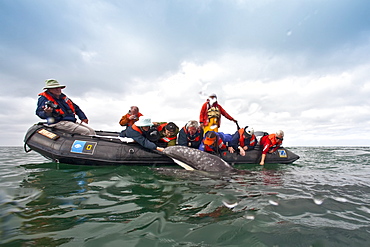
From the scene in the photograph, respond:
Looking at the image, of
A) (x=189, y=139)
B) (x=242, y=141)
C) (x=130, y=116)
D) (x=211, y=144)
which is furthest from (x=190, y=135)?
(x=130, y=116)

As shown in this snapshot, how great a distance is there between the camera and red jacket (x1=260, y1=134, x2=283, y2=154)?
8.13m

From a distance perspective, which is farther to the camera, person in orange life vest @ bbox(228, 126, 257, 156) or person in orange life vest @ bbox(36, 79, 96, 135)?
person in orange life vest @ bbox(228, 126, 257, 156)

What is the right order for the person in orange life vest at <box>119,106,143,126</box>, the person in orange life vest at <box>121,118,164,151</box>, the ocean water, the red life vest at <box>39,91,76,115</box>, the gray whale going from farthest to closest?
1. the person in orange life vest at <box>119,106,143,126</box>
2. the red life vest at <box>39,91,76,115</box>
3. the person in orange life vest at <box>121,118,164,151</box>
4. the gray whale
5. the ocean water

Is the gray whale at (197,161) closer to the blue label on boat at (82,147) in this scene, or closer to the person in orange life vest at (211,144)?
the person in orange life vest at (211,144)

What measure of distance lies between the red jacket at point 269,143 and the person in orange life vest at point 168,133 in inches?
155

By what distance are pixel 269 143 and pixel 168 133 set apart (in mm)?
4425

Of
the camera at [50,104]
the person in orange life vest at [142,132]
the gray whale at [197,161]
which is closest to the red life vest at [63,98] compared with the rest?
the camera at [50,104]

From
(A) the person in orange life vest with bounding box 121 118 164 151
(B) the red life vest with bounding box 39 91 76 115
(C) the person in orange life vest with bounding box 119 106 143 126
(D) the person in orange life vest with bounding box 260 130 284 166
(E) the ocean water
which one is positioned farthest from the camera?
(C) the person in orange life vest with bounding box 119 106 143 126

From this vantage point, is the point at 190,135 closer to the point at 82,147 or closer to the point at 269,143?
the point at 269,143

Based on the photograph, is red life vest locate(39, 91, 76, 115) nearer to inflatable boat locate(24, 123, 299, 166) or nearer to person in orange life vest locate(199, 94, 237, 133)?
inflatable boat locate(24, 123, 299, 166)

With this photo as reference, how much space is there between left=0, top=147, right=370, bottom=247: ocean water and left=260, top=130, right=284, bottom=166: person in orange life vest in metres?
3.59

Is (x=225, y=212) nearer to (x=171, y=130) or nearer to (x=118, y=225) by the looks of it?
(x=118, y=225)

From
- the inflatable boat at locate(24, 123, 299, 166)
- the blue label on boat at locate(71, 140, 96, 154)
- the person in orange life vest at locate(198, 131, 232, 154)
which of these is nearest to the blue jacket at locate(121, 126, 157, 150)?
the inflatable boat at locate(24, 123, 299, 166)

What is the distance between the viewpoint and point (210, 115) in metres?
8.87
